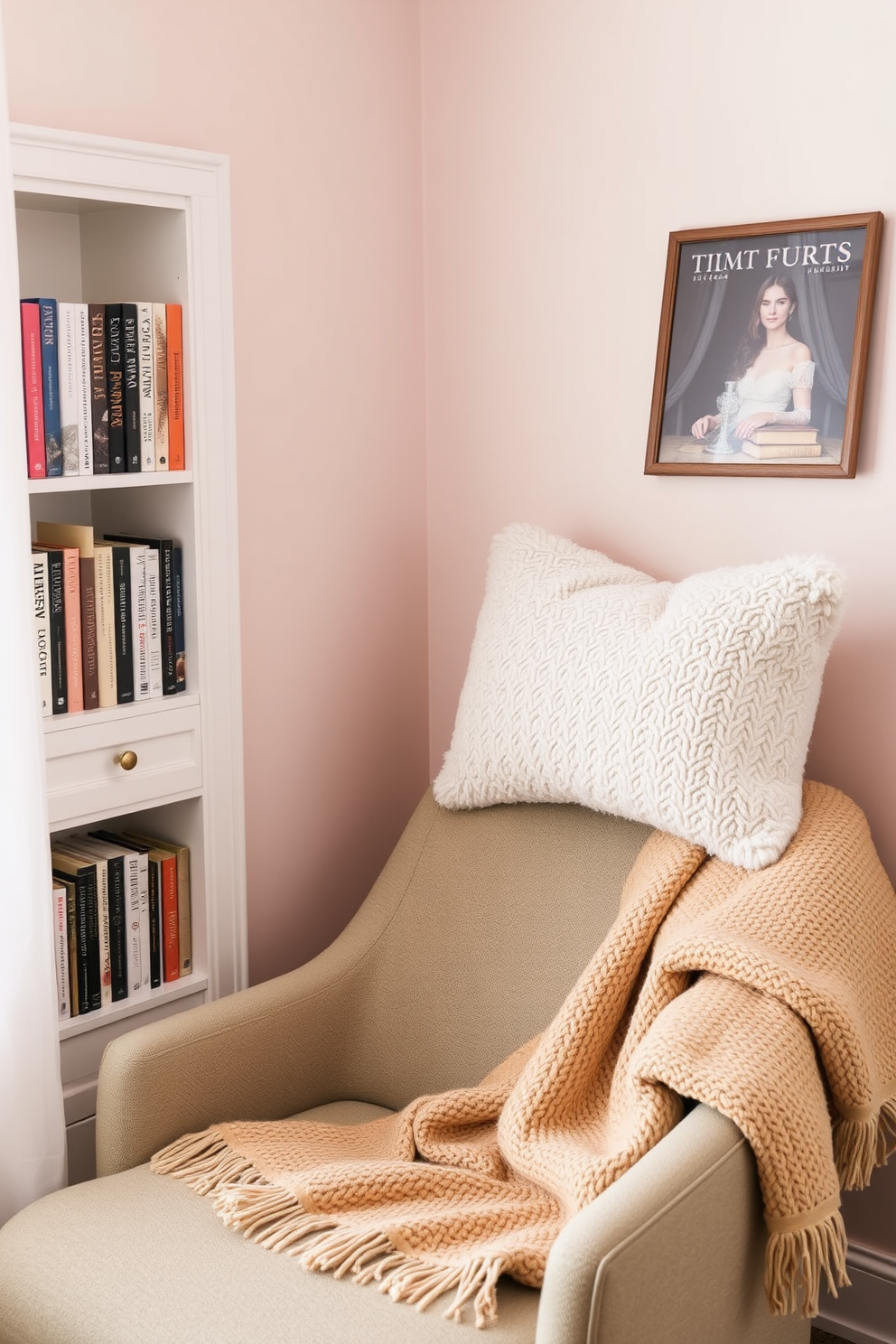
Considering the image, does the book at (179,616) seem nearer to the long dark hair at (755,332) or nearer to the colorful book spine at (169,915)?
the colorful book spine at (169,915)

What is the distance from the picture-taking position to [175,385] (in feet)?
6.14

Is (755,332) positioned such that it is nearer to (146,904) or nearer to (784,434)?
(784,434)

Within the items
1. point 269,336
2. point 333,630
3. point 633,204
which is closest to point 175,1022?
point 333,630

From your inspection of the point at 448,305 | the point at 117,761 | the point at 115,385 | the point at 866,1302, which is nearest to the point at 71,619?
the point at 117,761

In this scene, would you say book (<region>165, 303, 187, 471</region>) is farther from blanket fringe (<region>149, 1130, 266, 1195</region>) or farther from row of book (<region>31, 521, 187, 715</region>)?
blanket fringe (<region>149, 1130, 266, 1195</region>)

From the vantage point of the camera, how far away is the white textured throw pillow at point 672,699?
1646mm

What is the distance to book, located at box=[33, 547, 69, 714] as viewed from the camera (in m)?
1.75

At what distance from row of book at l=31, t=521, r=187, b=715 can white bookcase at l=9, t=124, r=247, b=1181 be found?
26mm

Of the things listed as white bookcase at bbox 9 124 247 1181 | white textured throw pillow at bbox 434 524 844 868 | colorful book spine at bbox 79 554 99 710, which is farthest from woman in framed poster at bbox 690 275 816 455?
colorful book spine at bbox 79 554 99 710

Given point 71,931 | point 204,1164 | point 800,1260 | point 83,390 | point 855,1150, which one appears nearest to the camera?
point 800,1260

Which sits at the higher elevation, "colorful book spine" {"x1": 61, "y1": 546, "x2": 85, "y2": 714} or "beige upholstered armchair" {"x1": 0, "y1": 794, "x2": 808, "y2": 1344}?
"colorful book spine" {"x1": 61, "y1": 546, "x2": 85, "y2": 714}

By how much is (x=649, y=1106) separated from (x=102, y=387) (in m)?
1.17

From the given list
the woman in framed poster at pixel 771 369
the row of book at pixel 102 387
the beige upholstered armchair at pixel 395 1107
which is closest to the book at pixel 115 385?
the row of book at pixel 102 387

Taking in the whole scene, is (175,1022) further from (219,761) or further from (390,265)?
(390,265)
